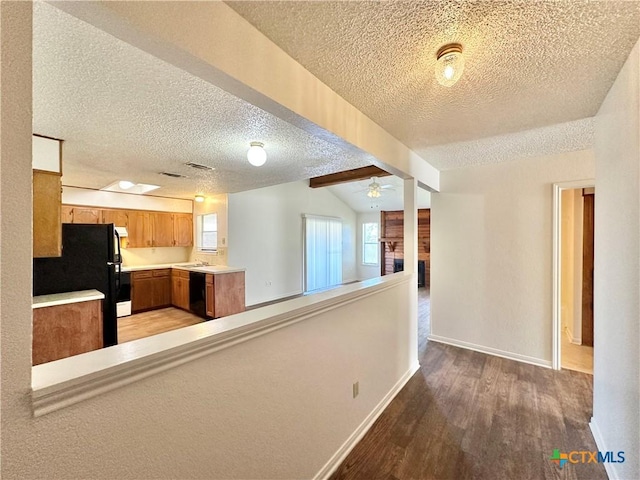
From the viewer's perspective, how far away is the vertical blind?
693cm

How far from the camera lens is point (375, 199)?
7.81 m

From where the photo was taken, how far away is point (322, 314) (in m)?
1.57

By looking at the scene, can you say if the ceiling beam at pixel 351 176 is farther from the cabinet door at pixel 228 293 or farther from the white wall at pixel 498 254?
the cabinet door at pixel 228 293

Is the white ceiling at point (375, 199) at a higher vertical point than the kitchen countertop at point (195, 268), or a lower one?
higher

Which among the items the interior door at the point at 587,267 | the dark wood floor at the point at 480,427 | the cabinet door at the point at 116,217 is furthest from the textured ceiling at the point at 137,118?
the interior door at the point at 587,267

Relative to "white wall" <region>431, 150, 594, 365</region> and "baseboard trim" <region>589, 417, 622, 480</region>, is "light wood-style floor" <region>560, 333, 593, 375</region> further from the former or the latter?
"baseboard trim" <region>589, 417, 622, 480</region>

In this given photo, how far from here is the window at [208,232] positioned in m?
5.68

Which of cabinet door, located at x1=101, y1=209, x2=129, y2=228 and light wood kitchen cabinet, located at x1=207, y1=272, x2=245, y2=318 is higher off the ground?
cabinet door, located at x1=101, y1=209, x2=129, y2=228

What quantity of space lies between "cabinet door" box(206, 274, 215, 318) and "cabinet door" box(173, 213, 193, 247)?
5.97 ft

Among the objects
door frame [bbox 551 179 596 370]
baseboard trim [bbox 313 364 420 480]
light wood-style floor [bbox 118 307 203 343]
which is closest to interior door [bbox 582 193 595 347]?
door frame [bbox 551 179 596 370]

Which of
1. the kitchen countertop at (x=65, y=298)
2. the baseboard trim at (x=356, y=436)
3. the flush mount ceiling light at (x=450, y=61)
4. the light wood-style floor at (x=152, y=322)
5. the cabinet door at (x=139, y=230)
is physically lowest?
the light wood-style floor at (x=152, y=322)

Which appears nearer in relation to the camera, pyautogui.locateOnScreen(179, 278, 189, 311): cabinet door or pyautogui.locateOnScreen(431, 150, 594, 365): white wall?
pyautogui.locateOnScreen(431, 150, 594, 365): white wall

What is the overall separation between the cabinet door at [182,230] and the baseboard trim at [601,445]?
652cm

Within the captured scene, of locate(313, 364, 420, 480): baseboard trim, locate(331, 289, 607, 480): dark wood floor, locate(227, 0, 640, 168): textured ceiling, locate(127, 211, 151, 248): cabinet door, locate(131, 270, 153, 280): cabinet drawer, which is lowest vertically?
locate(331, 289, 607, 480): dark wood floor
